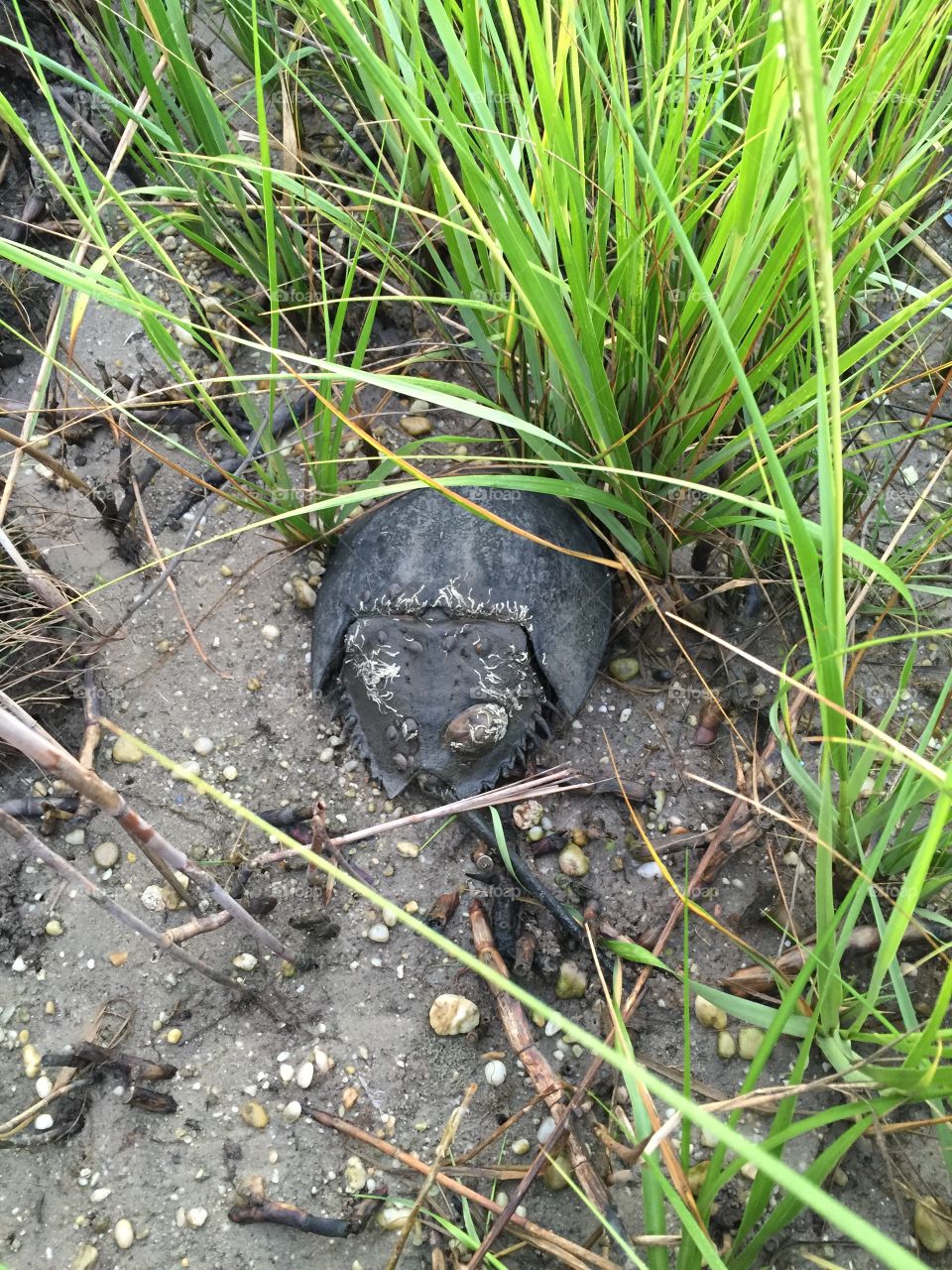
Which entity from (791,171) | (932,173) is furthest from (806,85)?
(932,173)

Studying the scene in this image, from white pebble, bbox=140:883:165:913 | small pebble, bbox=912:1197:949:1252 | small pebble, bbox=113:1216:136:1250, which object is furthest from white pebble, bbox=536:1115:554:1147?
white pebble, bbox=140:883:165:913

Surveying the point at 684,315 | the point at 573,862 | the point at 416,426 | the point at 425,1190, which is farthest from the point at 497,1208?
the point at 416,426

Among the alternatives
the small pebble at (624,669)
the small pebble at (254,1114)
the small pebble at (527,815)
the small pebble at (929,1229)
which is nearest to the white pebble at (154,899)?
the small pebble at (254,1114)

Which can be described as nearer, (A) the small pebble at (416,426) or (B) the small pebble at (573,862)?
(B) the small pebble at (573,862)

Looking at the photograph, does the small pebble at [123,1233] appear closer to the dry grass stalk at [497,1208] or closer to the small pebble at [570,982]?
the dry grass stalk at [497,1208]

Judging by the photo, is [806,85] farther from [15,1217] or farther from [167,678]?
[15,1217]

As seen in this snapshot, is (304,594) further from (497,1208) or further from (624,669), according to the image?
(497,1208)
